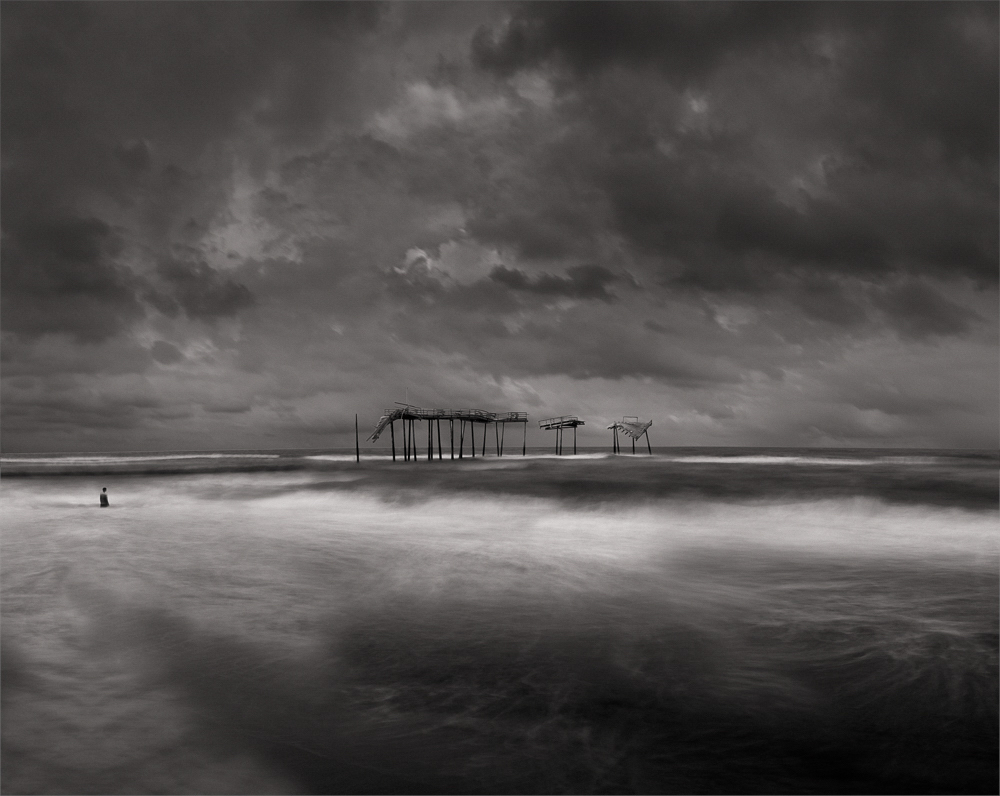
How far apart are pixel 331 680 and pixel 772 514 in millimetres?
18675

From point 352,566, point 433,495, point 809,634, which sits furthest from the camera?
point 433,495

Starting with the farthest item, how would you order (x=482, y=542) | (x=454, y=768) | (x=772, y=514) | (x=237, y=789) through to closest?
(x=772, y=514) < (x=482, y=542) < (x=454, y=768) < (x=237, y=789)

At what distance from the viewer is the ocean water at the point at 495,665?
4.61m

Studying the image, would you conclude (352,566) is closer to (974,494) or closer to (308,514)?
(308,514)

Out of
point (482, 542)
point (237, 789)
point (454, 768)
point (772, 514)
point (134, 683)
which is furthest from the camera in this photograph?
point (772, 514)

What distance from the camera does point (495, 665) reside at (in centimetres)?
671

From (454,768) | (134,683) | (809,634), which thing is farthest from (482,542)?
(454,768)

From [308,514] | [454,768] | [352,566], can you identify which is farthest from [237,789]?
[308,514]

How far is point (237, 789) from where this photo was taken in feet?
14.1

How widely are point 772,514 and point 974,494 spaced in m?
9.45

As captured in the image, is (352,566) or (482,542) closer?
(352,566)

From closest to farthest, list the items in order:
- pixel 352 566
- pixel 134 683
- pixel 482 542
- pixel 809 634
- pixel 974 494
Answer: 1. pixel 134 683
2. pixel 809 634
3. pixel 352 566
4. pixel 482 542
5. pixel 974 494

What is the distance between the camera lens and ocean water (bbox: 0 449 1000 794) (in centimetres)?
461

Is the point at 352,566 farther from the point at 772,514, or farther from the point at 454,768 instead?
the point at 772,514
